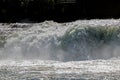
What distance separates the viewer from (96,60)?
17312 millimetres

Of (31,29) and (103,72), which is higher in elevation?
(103,72)

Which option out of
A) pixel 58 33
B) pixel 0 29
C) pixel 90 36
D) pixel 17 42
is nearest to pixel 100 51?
pixel 90 36

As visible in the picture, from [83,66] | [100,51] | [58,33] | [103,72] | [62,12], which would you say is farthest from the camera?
[62,12]

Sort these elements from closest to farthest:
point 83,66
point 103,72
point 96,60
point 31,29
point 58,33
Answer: point 103,72, point 83,66, point 96,60, point 58,33, point 31,29

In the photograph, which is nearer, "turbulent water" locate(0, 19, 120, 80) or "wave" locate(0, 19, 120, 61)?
"turbulent water" locate(0, 19, 120, 80)

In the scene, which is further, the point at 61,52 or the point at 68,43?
the point at 68,43

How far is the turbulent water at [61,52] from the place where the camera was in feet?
48.2

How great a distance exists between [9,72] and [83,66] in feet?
7.88

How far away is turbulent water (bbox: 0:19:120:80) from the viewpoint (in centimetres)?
1469

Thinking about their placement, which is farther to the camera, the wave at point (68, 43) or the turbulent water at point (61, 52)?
the wave at point (68, 43)

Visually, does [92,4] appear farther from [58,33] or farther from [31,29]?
[58,33]

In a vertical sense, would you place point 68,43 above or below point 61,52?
above

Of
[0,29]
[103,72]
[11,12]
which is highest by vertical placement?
[103,72]

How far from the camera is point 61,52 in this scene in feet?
63.9
